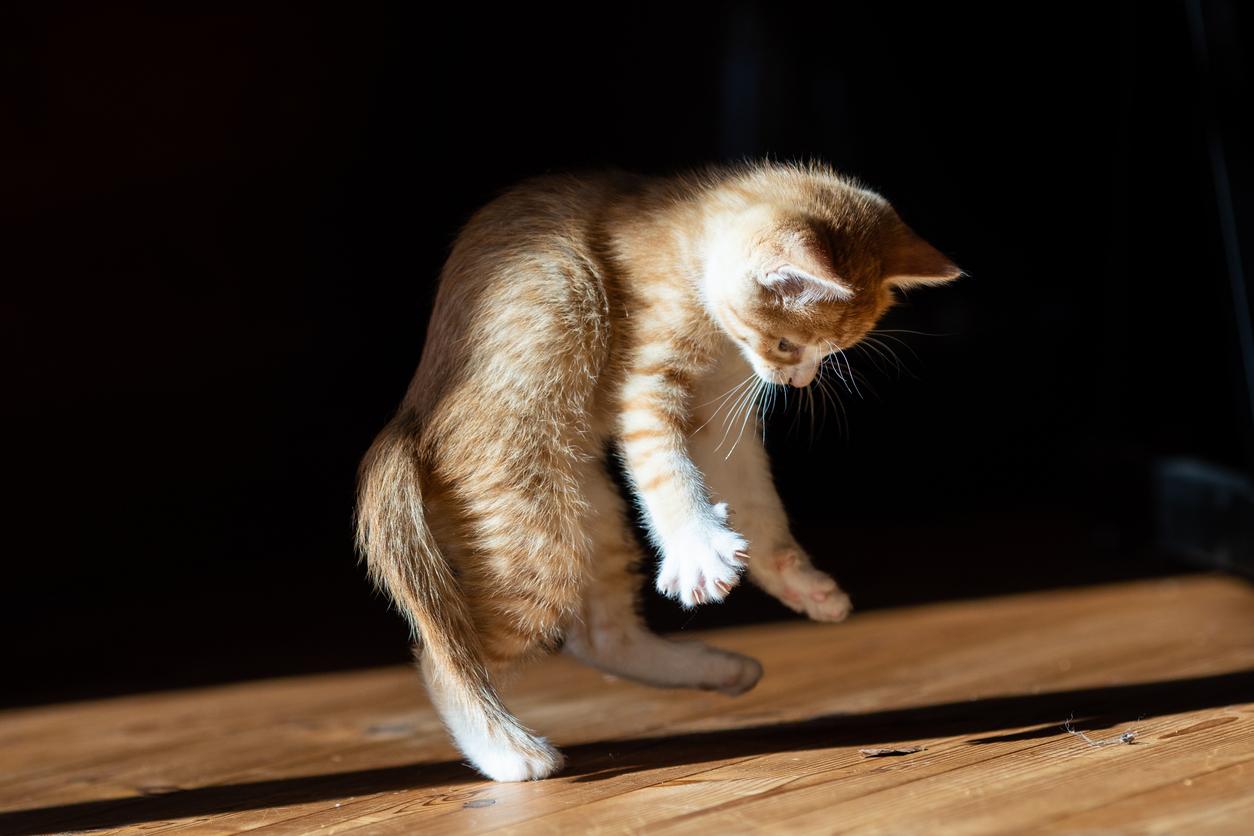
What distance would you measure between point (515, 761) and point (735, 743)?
297 millimetres

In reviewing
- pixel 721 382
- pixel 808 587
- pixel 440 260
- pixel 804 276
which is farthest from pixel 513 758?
pixel 440 260

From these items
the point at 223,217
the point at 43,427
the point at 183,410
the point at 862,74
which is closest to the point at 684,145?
the point at 862,74

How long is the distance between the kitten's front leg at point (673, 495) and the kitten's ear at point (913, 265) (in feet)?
0.92

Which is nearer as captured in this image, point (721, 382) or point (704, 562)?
point (704, 562)

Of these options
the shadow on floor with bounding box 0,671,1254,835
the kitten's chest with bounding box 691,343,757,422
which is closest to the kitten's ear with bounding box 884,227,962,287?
the kitten's chest with bounding box 691,343,757,422

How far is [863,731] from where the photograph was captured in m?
1.46

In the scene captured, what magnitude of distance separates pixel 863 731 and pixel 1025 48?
2.23m

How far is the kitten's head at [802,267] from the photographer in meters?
1.31

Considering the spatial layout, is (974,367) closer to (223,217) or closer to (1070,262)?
(1070,262)

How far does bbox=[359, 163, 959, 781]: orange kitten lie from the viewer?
1298 millimetres

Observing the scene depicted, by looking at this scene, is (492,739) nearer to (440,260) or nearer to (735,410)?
(735,410)

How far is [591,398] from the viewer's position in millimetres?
1360

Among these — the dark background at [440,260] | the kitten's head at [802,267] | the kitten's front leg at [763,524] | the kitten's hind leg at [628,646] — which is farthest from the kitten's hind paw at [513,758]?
the dark background at [440,260]

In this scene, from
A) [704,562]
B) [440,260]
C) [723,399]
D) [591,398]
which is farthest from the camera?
[440,260]
